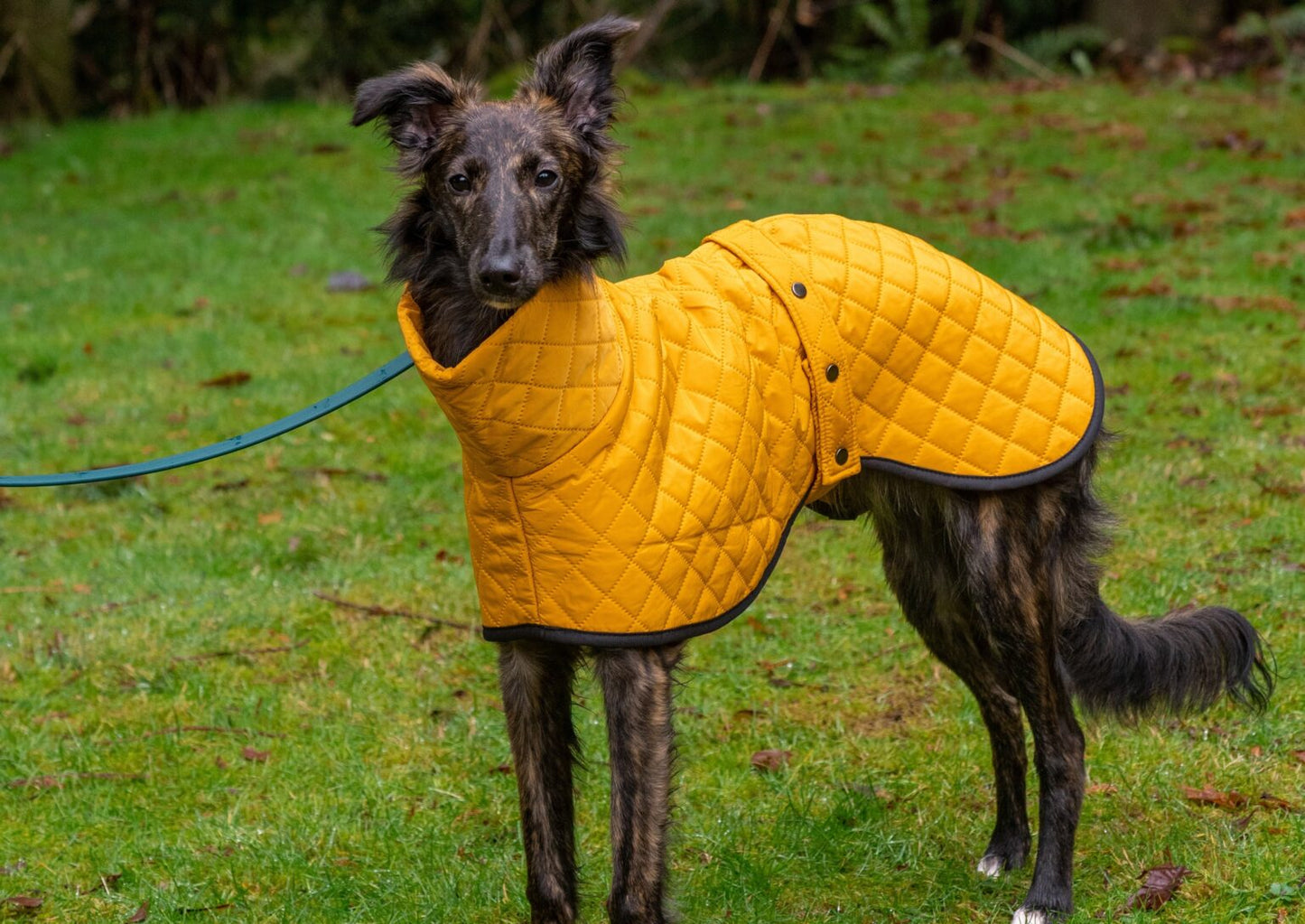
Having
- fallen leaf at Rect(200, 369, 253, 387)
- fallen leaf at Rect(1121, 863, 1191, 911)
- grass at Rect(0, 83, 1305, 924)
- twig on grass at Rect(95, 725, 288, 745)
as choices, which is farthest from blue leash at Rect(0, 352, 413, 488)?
fallen leaf at Rect(200, 369, 253, 387)

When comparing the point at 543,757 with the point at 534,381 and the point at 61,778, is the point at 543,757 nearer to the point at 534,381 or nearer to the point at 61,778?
the point at 534,381

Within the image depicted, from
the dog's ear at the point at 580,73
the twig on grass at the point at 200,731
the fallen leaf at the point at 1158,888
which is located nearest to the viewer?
the dog's ear at the point at 580,73

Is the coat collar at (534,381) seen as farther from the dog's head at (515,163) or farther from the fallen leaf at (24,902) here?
the fallen leaf at (24,902)

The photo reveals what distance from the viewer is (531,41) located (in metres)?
17.9

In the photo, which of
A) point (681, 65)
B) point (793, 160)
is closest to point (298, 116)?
point (681, 65)

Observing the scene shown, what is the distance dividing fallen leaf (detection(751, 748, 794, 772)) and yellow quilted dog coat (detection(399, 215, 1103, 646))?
1.33 m

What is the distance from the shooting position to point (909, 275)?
13.2 ft

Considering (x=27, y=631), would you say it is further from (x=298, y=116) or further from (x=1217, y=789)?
(x=298, y=116)

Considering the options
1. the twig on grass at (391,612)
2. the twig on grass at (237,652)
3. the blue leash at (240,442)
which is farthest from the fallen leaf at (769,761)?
the twig on grass at (237,652)

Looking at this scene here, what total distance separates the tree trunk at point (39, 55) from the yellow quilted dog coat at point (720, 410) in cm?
1410

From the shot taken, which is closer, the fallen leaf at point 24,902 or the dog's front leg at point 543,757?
the dog's front leg at point 543,757

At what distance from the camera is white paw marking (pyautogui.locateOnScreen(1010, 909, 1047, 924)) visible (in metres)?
4.07

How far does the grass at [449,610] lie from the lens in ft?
14.6

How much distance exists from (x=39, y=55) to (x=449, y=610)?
41.1 feet
